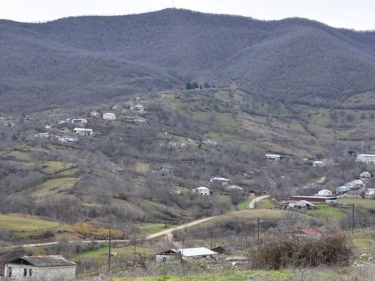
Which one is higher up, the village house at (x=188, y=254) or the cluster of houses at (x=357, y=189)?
the village house at (x=188, y=254)

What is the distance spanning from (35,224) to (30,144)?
2927 cm

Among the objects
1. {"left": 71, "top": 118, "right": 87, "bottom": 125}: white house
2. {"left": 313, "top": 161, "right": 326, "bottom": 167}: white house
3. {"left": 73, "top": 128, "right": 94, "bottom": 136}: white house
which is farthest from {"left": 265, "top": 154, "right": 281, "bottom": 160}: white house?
{"left": 71, "top": 118, "right": 87, "bottom": 125}: white house

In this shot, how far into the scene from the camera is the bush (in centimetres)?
1560

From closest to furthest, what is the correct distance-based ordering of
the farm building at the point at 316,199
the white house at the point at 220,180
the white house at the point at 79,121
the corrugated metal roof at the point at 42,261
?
the corrugated metal roof at the point at 42,261
the farm building at the point at 316,199
the white house at the point at 220,180
the white house at the point at 79,121

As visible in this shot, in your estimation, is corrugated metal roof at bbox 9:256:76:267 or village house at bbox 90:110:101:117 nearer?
corrugated metal roof at bbox 9:256:76:267

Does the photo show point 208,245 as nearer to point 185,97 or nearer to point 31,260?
point 31,260

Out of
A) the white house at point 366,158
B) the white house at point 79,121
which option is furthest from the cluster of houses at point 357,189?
the white house at point 79,121

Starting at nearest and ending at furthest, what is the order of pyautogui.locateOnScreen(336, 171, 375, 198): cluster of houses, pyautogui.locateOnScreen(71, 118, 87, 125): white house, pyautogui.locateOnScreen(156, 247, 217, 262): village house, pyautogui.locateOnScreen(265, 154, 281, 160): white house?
pyautogui.locateOnScreen(156, 247, 217, 262): village house < pyautogui.locateOnScreen(336, 171, 375, 198): cluster of houses < pyautogui.locateOnScreen(265, 154, 281, 160): white house < pyautogui.locateOnScreen(71, 118, 87, 125): white house

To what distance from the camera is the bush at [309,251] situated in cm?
1560

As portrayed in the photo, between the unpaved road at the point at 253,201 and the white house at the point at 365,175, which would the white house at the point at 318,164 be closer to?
the white house at the point at 365,175

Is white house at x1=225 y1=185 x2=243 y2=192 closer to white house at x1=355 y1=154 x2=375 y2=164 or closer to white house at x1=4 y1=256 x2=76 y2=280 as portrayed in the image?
white house at x1=355 y1=154 x2=375 y2=164

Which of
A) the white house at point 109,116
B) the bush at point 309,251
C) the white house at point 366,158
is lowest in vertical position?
the white house at point 366,158

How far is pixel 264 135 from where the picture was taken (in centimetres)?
9544

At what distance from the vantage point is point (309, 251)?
51.4 feet
